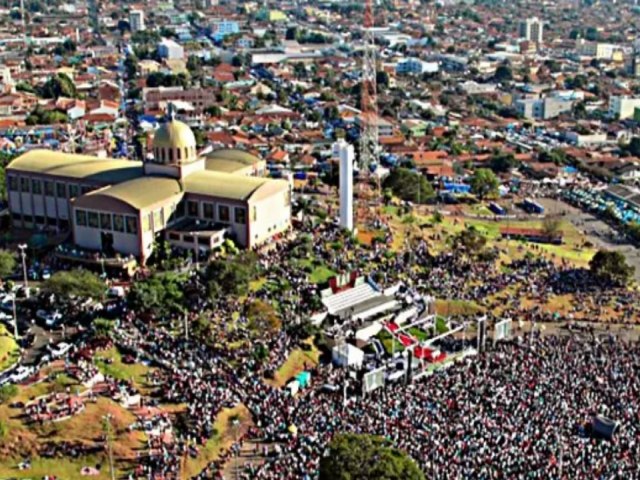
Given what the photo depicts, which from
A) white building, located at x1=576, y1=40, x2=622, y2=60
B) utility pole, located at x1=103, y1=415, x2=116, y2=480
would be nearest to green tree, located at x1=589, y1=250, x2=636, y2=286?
utility pole, located at x1=103, y1=415, x2=116, y2=480

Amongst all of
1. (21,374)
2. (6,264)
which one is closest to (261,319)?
(21,374)

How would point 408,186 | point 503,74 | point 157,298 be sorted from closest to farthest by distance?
point 157,298
point 408,186
point 503,74

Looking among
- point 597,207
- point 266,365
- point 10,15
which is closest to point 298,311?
point 266,365

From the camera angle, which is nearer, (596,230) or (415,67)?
(596,230)

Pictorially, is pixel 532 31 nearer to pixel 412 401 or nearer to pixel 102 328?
pixel 102 328

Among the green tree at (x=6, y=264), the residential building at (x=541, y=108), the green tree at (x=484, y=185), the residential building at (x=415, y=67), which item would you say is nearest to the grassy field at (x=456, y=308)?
the green tree at (x=6, y=264)

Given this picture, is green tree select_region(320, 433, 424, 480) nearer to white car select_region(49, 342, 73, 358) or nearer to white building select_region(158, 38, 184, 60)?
white car select_region(49, 342, 73, 358)

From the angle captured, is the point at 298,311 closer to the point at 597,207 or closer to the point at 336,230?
the point at 336,230
